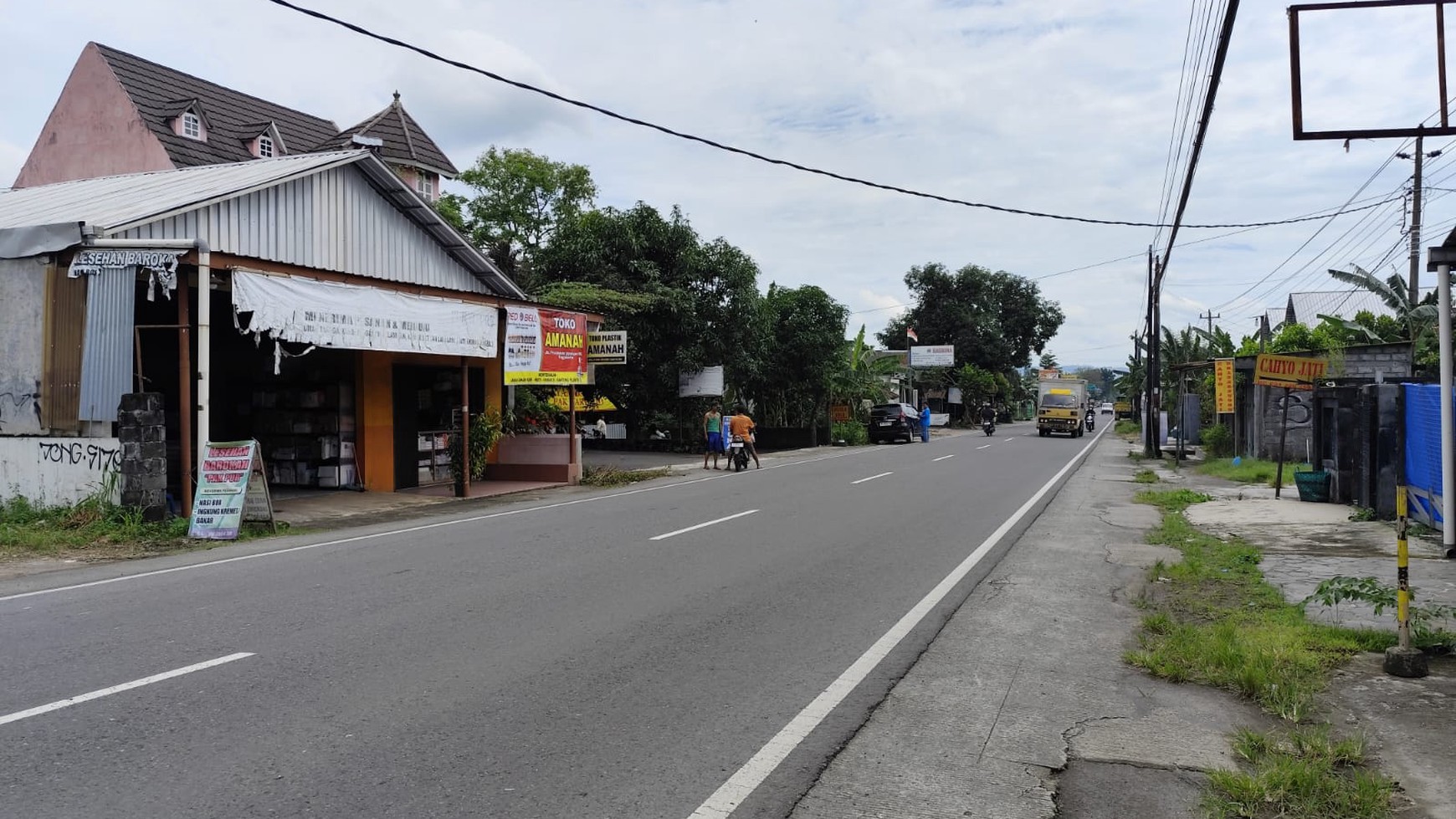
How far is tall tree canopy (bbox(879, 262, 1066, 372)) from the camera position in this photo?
74188 mm

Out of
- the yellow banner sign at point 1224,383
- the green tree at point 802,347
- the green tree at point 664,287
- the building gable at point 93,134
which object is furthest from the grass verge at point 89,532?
the green tree at point 802,347

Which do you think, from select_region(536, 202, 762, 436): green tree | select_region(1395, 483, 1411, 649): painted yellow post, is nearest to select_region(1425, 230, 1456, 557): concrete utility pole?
select_region(1395, 483, 1411, 649): painted yellow post

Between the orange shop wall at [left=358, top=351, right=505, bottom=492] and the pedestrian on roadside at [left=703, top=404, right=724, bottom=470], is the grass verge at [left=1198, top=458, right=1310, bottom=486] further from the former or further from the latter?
the orange shop wall at [left=358, top=351, right=505, bottom=492]

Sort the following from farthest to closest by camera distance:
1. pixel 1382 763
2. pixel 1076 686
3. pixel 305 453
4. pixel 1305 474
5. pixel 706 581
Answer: pixel 305 453 < pixel 1305 474 < pixel 706 581 < pixel 1076 686 < pixel 1382 763

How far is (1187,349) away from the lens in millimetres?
39500

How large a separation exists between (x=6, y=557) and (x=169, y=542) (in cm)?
155

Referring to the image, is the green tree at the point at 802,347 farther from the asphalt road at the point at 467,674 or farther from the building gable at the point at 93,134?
the asphalt road at the point at 467,674

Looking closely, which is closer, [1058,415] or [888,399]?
[1058,415]

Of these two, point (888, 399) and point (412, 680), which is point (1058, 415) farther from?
point (412, 680)

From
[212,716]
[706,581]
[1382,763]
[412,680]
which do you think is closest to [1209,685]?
[1382,763]

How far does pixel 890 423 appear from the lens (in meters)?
39.9

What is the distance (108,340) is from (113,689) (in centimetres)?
858

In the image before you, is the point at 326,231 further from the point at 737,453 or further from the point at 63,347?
the point at 737,453

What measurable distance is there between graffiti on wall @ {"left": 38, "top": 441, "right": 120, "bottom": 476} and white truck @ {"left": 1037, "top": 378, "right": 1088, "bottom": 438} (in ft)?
137
